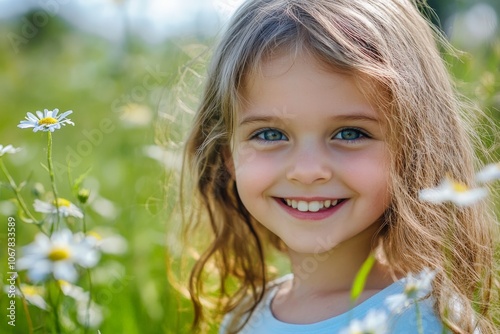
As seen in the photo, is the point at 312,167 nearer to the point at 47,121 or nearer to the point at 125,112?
the point at 47,121

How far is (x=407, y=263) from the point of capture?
4.52 feet

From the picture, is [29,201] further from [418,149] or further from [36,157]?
[418,149]

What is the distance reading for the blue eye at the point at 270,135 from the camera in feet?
4.57

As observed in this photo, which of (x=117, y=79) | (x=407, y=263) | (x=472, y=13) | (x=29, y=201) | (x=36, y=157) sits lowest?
(x=407, y=263)

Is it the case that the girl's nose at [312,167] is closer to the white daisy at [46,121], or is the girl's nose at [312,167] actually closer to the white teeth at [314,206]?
the white teeth at [314,206]

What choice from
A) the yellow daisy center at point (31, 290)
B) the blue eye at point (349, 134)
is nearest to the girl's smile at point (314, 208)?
the blue eye at point (349, 134)

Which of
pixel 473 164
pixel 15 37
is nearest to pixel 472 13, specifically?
pixel 473 164

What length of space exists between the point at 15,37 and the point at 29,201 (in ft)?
6.78

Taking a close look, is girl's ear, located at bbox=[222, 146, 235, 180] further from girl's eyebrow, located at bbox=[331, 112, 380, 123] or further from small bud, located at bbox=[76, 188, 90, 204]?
small bud, located at bbox=[76, 188, 90, 204]

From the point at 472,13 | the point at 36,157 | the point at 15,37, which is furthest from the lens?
the point at 15,37

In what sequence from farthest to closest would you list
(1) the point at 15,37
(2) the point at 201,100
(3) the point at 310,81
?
(1) the point at 15,37 → (2) the point at 201,100 → (3) the point at 310,81

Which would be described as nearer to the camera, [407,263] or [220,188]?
[407,263]

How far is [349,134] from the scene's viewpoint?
1333 mm

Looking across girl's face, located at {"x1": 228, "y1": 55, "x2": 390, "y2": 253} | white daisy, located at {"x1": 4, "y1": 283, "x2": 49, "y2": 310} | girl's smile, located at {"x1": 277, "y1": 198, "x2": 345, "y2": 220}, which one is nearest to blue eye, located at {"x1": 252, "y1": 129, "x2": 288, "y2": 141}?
girl's face, located at {"x1": 228, "y1": 55, "x2": 390, "y2": 253}
